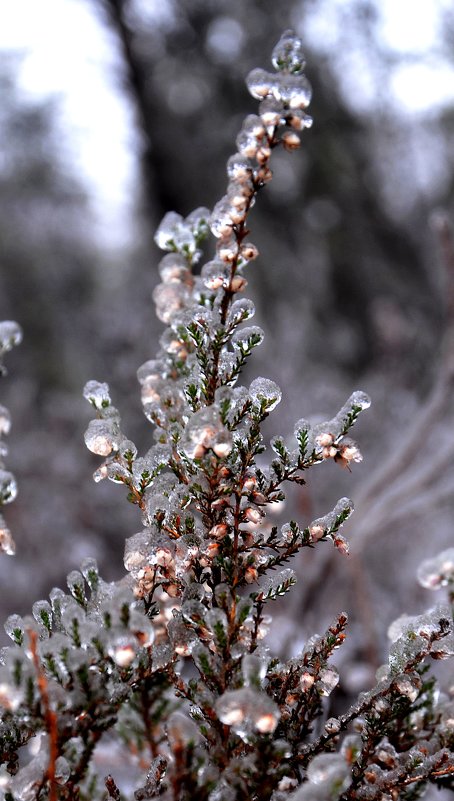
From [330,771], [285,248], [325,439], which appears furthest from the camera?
[285,248]

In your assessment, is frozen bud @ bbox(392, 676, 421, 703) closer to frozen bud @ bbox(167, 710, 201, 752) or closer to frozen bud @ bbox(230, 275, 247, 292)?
frozen bud @ bbox(167, 710, 201, 752)

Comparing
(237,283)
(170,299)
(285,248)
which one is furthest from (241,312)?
(285,248)

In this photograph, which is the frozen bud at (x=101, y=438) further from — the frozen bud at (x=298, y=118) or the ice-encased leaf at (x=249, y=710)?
the frozen bud at (x=298, y=118)

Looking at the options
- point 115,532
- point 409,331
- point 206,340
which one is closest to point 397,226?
point 409,331

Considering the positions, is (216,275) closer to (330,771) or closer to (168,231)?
(168,231)

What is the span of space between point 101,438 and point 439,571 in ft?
1.83

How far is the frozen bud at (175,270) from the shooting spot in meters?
1.27

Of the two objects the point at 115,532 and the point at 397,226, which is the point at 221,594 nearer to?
the point at 115,532

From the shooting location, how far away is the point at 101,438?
42.6 inches

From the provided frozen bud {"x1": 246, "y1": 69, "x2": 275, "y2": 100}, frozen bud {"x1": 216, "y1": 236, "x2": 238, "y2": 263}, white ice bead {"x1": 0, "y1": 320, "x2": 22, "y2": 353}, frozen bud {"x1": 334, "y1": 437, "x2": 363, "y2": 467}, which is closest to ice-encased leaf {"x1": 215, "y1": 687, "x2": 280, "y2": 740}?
frozen bud {"x1": 334, "y1": 437, "x2": 363, "y2": 467}

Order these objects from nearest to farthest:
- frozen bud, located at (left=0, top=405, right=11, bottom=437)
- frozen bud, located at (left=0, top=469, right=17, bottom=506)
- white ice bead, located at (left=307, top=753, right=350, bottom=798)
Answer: white ice bead, located at (left=307, top=753, right=350, bottom=798) < frozen bud, located at (left=0, top=469, right=17, bottom=506) < frozen bud, located at (left=0, top=405, right=11, bottom=437)

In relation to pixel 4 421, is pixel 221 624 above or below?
below

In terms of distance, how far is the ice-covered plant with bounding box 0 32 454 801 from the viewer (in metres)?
0.90

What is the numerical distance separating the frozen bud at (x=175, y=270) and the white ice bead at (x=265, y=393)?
1.12 feet
